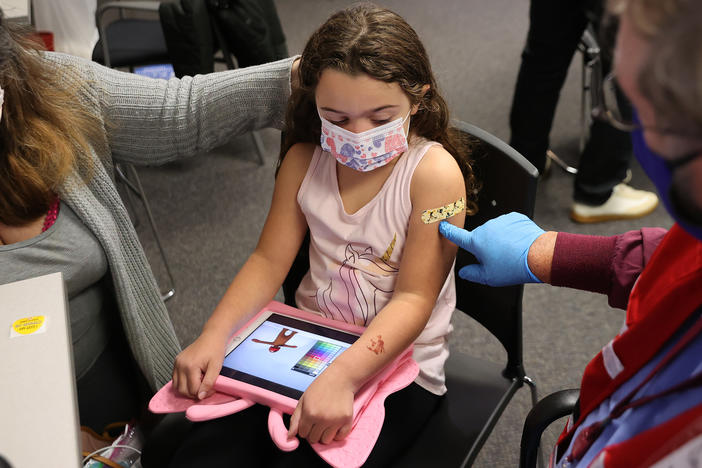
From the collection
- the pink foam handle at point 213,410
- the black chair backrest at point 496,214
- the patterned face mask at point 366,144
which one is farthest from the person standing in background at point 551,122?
the pink foam handle at point 213,410

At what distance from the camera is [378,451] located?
1045mm

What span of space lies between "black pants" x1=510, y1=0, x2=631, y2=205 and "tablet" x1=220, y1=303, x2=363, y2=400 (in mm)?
1433

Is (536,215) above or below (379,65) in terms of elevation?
below

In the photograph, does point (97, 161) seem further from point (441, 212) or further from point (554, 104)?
point (554, 104)

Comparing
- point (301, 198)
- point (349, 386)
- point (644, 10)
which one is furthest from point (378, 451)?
point (644, 10)

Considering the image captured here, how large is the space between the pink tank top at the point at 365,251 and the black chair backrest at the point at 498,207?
72mm

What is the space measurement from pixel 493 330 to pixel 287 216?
47 cm

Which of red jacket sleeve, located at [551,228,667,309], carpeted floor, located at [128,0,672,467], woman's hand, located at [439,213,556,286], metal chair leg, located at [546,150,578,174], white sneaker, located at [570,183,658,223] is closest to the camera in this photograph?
red jacket sleeve, located at [551,228,667,309]

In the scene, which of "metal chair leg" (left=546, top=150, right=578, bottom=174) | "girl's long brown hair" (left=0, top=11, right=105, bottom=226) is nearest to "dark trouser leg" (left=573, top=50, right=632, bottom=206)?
"metal chair leg" (left=546, top=150, right=578, bottom=174)

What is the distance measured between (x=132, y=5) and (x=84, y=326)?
144 cm

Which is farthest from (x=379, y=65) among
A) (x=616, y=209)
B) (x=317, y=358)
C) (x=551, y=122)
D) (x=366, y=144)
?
(x=616, y=209)

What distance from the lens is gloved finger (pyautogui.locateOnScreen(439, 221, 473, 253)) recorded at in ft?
3.46

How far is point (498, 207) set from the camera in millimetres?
1128

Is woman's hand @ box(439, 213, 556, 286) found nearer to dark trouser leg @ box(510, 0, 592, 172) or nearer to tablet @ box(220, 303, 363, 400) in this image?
tablet @ box(220, 303, 363, 400)
